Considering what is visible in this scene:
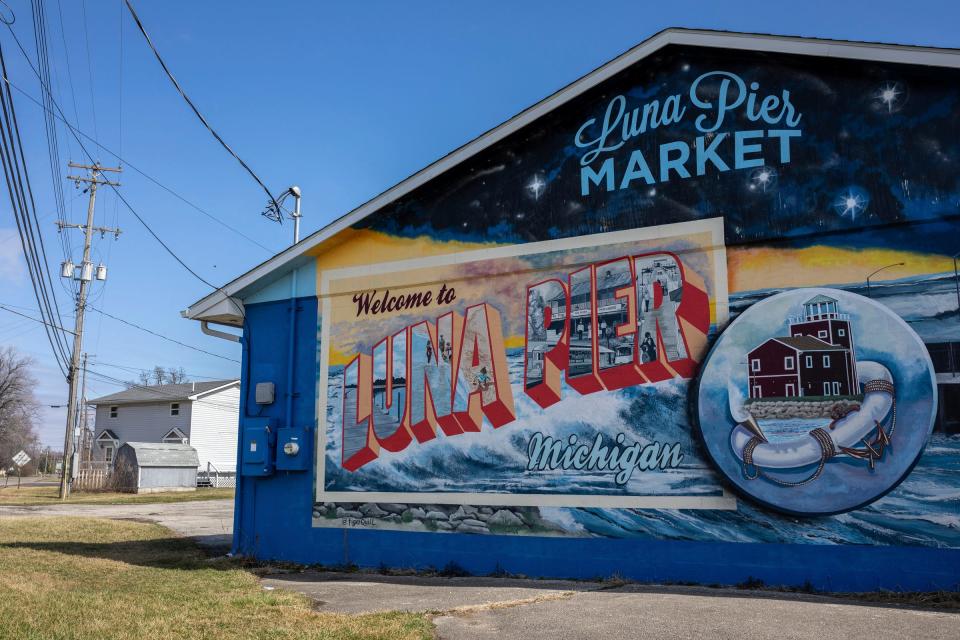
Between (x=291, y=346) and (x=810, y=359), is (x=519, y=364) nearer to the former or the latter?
(x=810, y=359)

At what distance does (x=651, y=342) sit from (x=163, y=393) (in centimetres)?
4832

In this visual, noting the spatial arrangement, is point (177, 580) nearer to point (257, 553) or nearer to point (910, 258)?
point (257, 553)

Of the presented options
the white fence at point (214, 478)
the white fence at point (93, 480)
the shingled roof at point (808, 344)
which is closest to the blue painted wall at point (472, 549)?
the shingled roof at point (808, 344)

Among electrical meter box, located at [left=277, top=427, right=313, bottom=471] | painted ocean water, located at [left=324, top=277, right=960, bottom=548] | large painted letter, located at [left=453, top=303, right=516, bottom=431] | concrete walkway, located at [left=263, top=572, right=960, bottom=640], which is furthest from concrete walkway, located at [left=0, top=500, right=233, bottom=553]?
concrete walkway, located at [left=263, top=572, right=960, bottom=640]

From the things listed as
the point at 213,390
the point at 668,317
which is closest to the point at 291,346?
the point at 668,317

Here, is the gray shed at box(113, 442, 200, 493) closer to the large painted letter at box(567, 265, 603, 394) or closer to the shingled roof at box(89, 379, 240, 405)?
the shingled roof at box(89, 379, 240, 405)

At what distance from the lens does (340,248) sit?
1223 cm

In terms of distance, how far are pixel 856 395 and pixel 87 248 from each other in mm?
35225

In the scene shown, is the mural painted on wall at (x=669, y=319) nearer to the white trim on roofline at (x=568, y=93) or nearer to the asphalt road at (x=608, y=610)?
the white trim on roofline at (x=568, y=93)

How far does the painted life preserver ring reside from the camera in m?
8.22

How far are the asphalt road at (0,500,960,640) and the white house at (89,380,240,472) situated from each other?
136ft

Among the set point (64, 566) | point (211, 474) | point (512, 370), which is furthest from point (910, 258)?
point (211, 474)

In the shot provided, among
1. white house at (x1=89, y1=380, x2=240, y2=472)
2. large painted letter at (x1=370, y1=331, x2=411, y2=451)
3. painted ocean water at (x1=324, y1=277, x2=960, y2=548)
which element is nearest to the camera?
painted ocean water at (x1=324, y1=277, x2=960, y2=548)

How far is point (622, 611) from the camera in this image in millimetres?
7414
